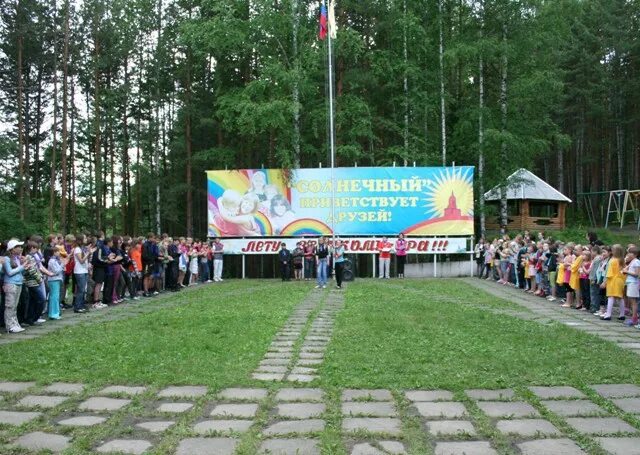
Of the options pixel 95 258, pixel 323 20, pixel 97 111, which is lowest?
pixel 95 258

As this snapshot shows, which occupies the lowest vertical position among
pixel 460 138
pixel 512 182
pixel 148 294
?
pixel 148 294

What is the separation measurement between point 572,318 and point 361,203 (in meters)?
11.6

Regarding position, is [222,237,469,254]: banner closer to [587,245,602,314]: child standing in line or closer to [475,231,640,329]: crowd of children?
[475,231,640,329]: crowd of children

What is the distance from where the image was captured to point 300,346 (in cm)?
769

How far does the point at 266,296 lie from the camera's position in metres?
14.3

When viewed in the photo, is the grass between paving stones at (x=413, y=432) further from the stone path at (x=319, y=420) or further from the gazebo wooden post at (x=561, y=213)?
the gazebo wooden post at (x=561, y=213)

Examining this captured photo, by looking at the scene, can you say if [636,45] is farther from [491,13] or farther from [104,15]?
[104,15]

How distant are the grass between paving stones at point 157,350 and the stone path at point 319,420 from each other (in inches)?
17.4

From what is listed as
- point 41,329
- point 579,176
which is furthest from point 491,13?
point 41,329

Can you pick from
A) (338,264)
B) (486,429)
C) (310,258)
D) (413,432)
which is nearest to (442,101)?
(310,258)

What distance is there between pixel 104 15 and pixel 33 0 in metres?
3.03

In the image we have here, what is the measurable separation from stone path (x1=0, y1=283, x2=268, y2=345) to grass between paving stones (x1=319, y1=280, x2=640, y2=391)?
A: 14.1 feet

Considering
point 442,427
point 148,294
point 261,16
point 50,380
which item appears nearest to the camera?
point 442,427

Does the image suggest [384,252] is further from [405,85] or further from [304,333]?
[304,333]
